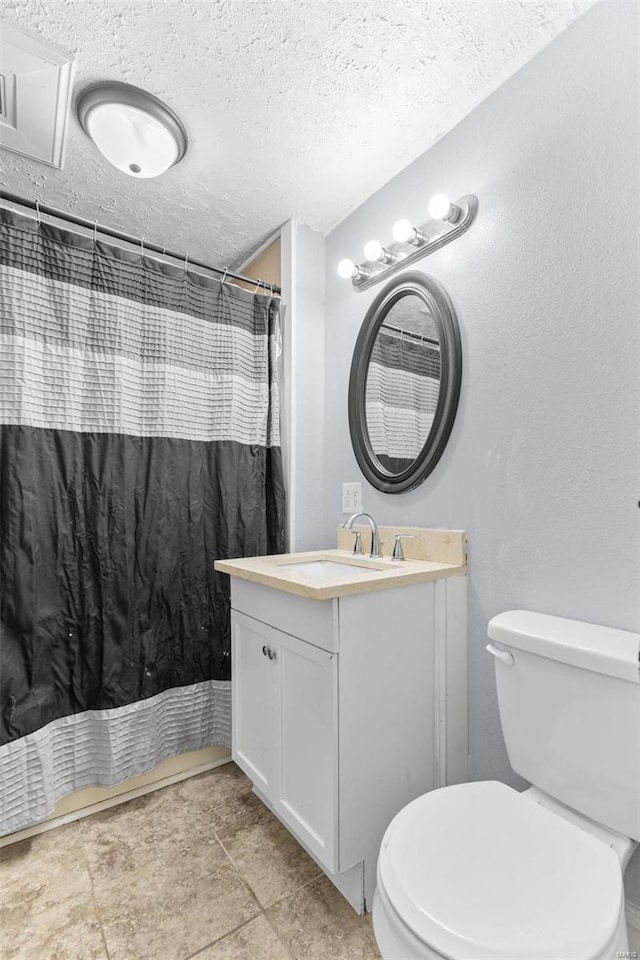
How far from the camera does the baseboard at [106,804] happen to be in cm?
150

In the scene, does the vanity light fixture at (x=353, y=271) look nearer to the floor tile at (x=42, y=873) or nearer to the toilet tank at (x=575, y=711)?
the toilet tank at (x=575, y=711)

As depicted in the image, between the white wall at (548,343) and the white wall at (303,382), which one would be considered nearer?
the white wall at (548,343)

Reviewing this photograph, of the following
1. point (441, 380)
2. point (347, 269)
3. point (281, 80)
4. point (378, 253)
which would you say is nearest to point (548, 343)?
point (441, 380)

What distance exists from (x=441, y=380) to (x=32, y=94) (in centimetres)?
148

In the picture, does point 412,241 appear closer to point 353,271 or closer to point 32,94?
point 353,271

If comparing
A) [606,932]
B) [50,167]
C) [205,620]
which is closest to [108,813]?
[205,620]

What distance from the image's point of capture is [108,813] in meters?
1.62

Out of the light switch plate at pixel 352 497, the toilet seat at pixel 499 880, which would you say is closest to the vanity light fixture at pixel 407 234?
the light switch plate at pixel 352 497

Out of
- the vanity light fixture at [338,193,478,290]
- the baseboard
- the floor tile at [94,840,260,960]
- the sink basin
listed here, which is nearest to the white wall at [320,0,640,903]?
the vanity light fixture at [338,193,478,290]

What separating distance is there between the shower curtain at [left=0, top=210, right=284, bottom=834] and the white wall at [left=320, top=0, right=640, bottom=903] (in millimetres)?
859

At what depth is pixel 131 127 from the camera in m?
1.45

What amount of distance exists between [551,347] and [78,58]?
1.53 m

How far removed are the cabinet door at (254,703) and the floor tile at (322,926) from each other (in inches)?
10.4

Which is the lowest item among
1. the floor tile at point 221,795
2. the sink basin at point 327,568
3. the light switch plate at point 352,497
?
the floor tile at point 221,795
